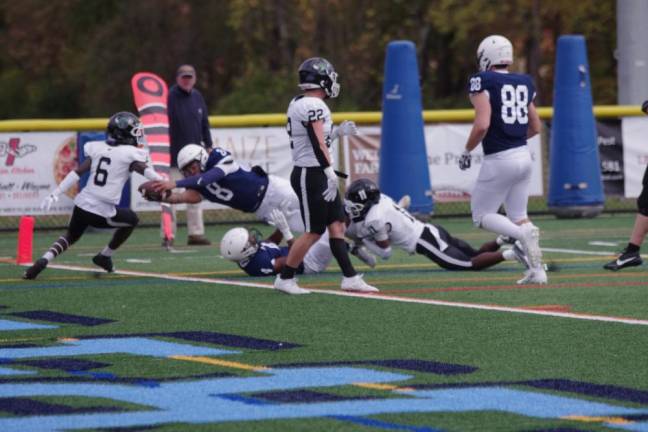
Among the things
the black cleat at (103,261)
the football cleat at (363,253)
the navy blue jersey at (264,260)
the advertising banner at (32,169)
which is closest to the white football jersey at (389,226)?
the football cleat at (363,253)

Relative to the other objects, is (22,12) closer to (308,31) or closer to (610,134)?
(308,31)

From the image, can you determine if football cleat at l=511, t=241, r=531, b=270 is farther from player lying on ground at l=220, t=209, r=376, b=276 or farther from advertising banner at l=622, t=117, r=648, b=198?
advertising banner at l=622, t=117, r=648, b=198

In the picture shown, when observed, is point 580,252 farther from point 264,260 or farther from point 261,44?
point 261,44

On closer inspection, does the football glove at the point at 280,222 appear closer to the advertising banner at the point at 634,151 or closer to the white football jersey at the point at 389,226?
the white football jersey at the point at 389,226

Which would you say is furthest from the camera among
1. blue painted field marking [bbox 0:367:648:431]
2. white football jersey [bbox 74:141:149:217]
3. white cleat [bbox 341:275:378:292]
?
white football jersey [bbox 74:141:149:217]

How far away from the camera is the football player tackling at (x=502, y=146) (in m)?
12.5

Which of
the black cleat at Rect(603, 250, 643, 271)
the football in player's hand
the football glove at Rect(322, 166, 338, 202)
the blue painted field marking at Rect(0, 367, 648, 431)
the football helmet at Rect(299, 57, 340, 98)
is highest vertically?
the football helmet at Rect(299, 57, 340, 98)

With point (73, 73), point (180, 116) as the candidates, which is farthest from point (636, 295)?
point (73, 73)

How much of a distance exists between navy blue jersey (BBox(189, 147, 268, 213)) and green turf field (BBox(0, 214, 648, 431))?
669 mm

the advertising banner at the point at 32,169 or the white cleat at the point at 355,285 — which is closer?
the white cleat at the point at 355,285

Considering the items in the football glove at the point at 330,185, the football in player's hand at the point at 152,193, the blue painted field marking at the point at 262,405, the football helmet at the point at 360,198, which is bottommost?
the blue painted field marking at the point at 262,405

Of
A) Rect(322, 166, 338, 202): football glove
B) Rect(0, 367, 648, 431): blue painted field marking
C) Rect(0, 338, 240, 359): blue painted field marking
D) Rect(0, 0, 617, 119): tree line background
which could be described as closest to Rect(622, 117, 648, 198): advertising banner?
Rect(322, 166, 338, 202): football glove

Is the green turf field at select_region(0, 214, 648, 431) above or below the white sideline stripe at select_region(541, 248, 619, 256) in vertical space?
above

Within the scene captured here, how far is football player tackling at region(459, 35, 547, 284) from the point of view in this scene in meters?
12.5
